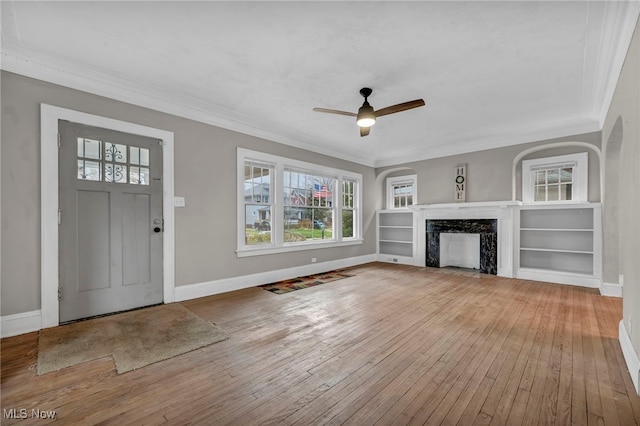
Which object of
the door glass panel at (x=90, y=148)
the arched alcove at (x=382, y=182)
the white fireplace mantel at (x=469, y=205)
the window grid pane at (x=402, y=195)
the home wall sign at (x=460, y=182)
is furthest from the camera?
the arched alcove at (x=382, y=182)

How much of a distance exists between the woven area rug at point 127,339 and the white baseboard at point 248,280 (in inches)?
23.5

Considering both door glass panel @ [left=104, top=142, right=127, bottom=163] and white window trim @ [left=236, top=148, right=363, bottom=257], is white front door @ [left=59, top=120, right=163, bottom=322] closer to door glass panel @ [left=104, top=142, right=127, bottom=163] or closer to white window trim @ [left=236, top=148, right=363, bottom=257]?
door glass panel @ [left=104, top=142, right=127, bottom=163]

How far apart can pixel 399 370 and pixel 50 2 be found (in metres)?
3.98

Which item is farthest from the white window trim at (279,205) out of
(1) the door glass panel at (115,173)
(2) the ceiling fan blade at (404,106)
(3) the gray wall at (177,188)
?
(2) the ceiling fan blade at (404,106)

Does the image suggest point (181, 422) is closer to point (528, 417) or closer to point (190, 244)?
point (528, 417)

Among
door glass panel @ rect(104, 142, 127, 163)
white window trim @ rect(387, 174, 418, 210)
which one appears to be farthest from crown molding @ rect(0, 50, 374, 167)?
white window trim @ rect(387, 174, 418, 210)

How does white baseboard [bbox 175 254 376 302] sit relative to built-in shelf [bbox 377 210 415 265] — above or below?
below

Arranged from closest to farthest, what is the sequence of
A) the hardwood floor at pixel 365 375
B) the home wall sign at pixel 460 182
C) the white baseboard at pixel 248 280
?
the hardwood floor at pixel 365 375 → the white baseboard at pixel 248 280 → the home wall sign at pixel 460 182

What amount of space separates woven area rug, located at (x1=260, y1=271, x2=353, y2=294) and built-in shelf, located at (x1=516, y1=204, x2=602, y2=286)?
11.5 ft

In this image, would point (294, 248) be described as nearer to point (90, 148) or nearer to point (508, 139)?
point (90, 148)

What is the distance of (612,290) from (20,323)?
295 inches

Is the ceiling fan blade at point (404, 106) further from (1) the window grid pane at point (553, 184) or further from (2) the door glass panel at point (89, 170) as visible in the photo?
(1) the window grid pane at point (553, 184)

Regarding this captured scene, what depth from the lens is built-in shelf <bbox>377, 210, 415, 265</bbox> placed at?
23.5 ft

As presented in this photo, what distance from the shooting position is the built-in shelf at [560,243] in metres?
4.72
